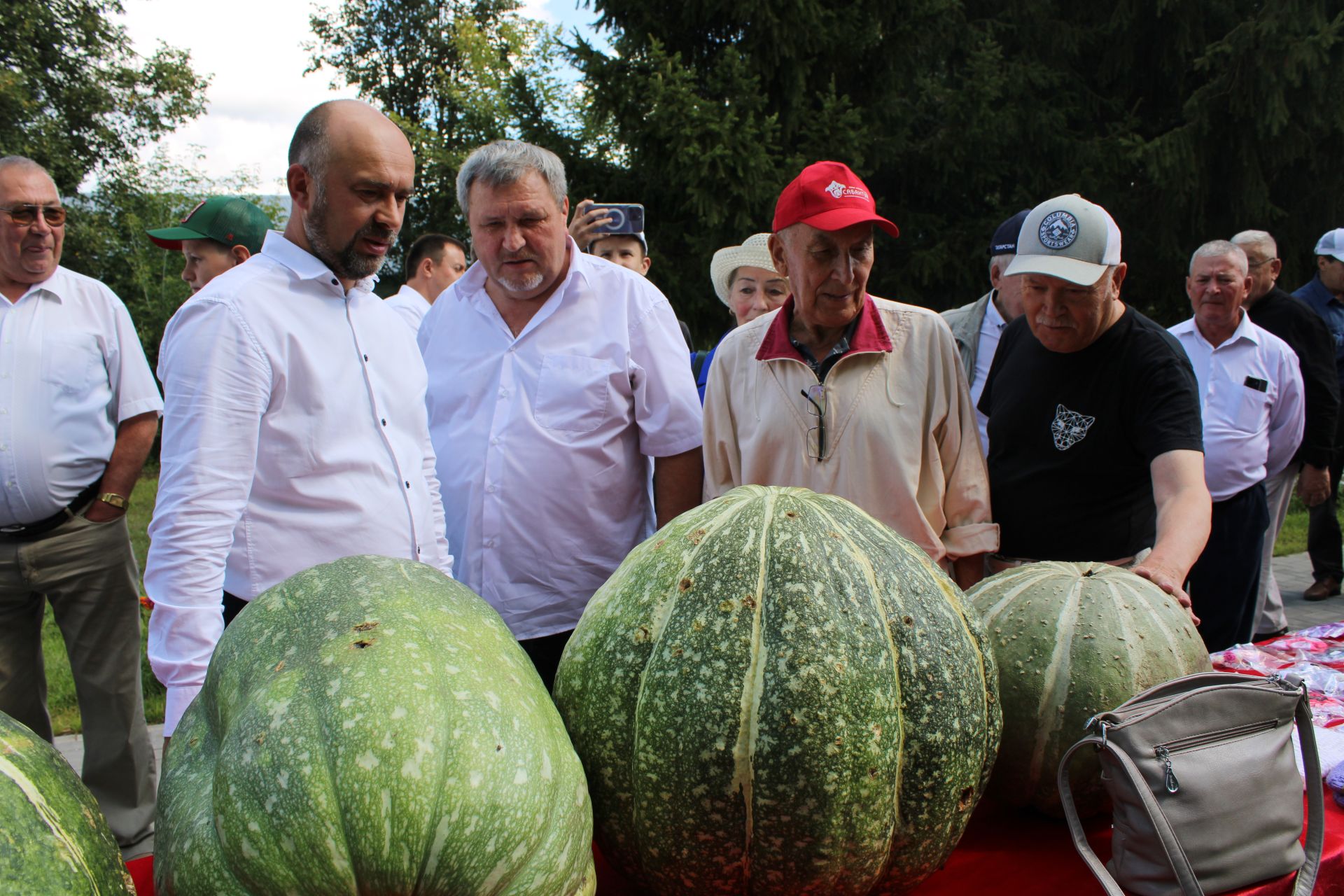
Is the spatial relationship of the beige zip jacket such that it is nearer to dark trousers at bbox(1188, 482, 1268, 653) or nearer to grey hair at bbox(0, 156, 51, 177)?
dark trousers at bbox(1188, 482, 1268, 653)

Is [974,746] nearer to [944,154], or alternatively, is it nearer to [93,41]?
[944,154]

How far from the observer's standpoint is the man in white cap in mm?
7020

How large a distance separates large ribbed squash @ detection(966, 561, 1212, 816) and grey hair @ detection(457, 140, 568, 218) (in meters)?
1.80

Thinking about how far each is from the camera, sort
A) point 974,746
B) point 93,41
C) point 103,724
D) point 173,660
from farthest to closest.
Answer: point 93,41 < point 103,724 < point 173,660 < point 974,746

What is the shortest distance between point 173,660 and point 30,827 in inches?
37.4

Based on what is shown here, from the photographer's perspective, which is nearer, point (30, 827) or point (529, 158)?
point (30, 827)

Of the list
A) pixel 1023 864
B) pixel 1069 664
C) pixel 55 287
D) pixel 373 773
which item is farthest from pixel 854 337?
pixel 55 287

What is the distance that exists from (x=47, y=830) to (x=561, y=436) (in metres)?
1.91

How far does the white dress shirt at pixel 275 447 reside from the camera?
198cm

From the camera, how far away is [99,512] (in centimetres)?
398

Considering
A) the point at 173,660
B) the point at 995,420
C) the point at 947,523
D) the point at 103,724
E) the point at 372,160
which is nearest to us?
the point at 173,660

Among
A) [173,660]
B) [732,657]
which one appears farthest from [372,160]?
[732,657]

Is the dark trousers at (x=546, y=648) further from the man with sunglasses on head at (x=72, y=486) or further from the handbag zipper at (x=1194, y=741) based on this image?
the man with sunglasses on head at (x=72, y=486)

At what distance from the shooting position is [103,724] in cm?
409
